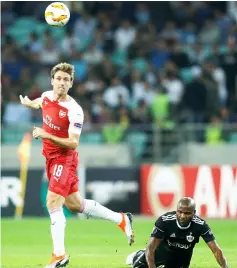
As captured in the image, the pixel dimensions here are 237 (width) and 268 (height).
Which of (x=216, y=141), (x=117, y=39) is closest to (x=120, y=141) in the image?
(x=216, y=141)

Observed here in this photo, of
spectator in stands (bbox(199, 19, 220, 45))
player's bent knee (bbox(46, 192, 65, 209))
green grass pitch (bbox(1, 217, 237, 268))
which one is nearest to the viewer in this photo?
player's bent knee (bbox(46, 192, 65, 209))

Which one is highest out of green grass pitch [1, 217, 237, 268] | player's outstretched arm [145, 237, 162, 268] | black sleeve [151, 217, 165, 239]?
black sleeve [151, 217, 165, 239]

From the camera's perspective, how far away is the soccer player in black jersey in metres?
9.03

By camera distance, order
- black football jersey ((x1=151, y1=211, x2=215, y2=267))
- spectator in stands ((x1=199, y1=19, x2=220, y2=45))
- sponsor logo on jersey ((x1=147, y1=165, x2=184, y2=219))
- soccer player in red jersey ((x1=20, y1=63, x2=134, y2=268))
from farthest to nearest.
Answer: spectator in stands ((x1=199, y1=19, x2=220, y2=45)), sponsor logo on jersey ((x1=147, y1=165, x2=184, y2=219)), soccer player in red jersey ((x1=20, y1=63, x2=134, y2=268)), black football jersey ((x1=151, y1=211, x2=215, y2=267))

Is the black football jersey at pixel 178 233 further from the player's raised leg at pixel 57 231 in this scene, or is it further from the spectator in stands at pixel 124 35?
the spectator in stands at pixel 124 35

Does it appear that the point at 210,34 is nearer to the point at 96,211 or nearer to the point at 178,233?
the point at 96,211

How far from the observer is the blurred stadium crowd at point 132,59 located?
2117cm

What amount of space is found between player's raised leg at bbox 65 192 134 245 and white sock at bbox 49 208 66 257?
1.67 ft

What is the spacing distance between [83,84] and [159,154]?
3192 millimetres

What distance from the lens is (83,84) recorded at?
22.2m

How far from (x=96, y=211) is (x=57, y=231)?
1.07 m

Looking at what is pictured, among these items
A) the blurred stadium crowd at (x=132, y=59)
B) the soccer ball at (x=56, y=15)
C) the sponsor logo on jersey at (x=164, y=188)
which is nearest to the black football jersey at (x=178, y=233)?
the soccer ball at (x=56, y=15)

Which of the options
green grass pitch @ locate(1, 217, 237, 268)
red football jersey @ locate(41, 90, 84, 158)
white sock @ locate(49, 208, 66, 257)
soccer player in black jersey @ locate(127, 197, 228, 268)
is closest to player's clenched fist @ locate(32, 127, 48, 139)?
red football jersey @ locate(41, 90, 84, 158)

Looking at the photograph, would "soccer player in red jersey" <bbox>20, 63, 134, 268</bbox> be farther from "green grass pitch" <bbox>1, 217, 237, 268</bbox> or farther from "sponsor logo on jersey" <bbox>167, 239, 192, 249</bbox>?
"sponsor logo on jersey" <bbox>167, 239, 192, 249</bbox>
